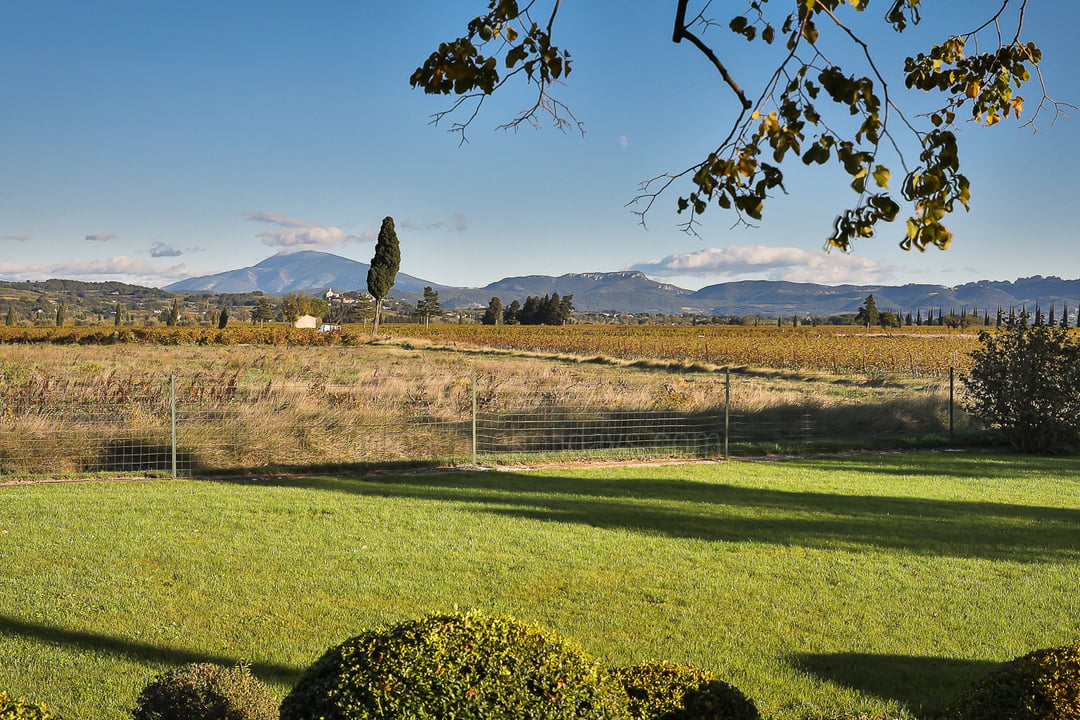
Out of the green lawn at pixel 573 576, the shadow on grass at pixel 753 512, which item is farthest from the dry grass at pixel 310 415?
the shadow on grass at pixel 753 512

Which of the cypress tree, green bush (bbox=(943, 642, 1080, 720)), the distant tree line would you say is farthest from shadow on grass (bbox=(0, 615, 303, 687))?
the distant tree line

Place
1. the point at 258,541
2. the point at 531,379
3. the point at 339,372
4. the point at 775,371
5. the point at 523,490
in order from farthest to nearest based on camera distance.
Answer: the point at 775,371
the point at 339,372
the point at 531,379
the point at 523,490
the point at 258,541

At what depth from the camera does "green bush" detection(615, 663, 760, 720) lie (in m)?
2.51

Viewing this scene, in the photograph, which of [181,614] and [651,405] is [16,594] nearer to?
[181,614]

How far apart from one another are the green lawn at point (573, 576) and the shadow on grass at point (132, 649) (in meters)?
0.02

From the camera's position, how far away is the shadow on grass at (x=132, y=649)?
4.69 metres

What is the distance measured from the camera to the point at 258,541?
7840 millimetres

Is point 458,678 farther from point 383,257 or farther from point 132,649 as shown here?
point 383,257

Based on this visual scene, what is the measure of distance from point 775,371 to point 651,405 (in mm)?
18918

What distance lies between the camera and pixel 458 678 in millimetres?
2135

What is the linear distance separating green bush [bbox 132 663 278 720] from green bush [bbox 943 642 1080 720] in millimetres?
2340

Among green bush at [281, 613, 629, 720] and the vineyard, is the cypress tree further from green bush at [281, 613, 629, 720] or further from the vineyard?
green bush at [281, 613, 629, 720]

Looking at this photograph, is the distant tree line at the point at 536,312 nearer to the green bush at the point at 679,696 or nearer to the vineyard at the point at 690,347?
the vineyard at the point at 690,347

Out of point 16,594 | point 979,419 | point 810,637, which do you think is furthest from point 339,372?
point 810,637
